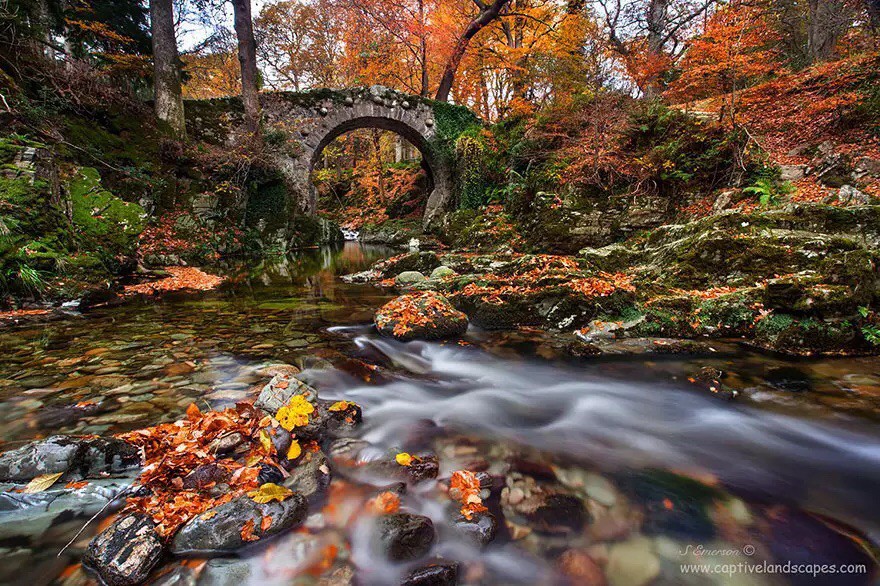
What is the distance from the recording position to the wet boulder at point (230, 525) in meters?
1.61

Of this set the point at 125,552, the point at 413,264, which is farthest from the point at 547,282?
the point at 125,552

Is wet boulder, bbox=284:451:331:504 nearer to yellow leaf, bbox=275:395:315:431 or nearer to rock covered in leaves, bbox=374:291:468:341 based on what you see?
yellow leaf, bbox=275:395:315:431

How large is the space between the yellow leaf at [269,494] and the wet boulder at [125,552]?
39cm

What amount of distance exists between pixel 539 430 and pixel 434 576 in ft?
5.02

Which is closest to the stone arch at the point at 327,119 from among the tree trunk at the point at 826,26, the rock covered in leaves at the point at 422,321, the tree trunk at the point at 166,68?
the tree trunk at the point at 166,68

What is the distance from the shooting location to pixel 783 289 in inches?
154

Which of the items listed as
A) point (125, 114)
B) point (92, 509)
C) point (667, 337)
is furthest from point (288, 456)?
point (125, 114)

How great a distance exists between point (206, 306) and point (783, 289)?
777 cm

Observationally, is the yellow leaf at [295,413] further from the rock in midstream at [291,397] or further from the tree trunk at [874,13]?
the tree trunk at [874,13]

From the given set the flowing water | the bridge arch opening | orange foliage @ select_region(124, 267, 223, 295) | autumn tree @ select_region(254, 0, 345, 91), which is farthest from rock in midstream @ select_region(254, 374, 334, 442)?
autumn tree @ select_region(254, 0, 345, 91)

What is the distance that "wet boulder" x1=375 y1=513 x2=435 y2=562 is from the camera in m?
1.71

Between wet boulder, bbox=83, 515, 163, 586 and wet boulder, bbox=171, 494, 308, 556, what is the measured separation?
0.09 m

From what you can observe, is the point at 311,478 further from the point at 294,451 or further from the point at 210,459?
the point at 210,459

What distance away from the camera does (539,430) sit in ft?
9.39
